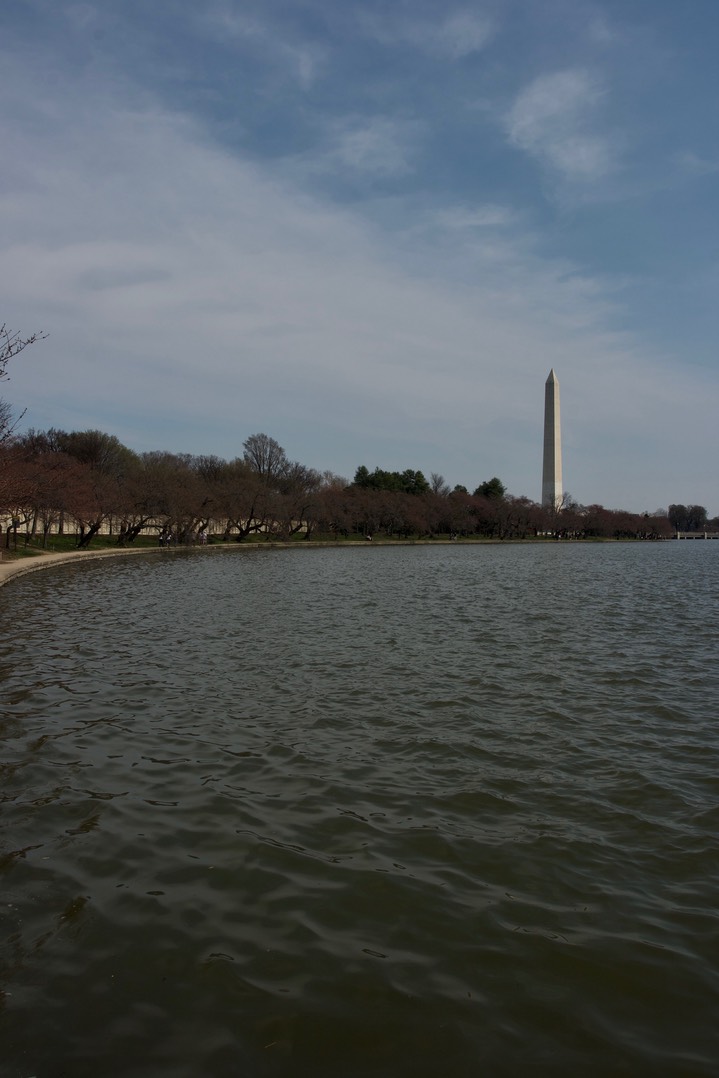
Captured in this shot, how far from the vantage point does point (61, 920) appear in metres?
4.63

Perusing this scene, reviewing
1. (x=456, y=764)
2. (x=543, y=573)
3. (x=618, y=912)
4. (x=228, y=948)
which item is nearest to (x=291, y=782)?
(x=456, y=764)

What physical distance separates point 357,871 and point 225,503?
230ft

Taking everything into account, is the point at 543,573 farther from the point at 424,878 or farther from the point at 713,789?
the point at 424,878

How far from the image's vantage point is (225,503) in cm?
7388

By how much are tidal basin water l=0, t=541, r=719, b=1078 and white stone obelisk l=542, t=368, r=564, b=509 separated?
95967 millimetres

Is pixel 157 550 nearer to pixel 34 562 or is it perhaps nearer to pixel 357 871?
pixel 34 562

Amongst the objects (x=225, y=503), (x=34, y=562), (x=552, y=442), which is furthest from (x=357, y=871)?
(x=552, y=442)

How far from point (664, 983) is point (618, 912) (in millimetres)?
739

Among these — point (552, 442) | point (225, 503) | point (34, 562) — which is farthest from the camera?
point (552, 442)

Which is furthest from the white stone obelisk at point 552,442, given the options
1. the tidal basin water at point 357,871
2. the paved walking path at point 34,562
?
the tidal basin water at point 357,871

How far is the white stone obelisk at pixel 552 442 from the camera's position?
4092 inches

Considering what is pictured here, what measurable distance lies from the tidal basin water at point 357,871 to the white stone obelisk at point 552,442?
95967 millimetres

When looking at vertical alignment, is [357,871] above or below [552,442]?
below

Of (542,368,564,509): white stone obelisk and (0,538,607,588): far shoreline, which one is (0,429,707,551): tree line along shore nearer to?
(0,538,607,588): far shoreline
